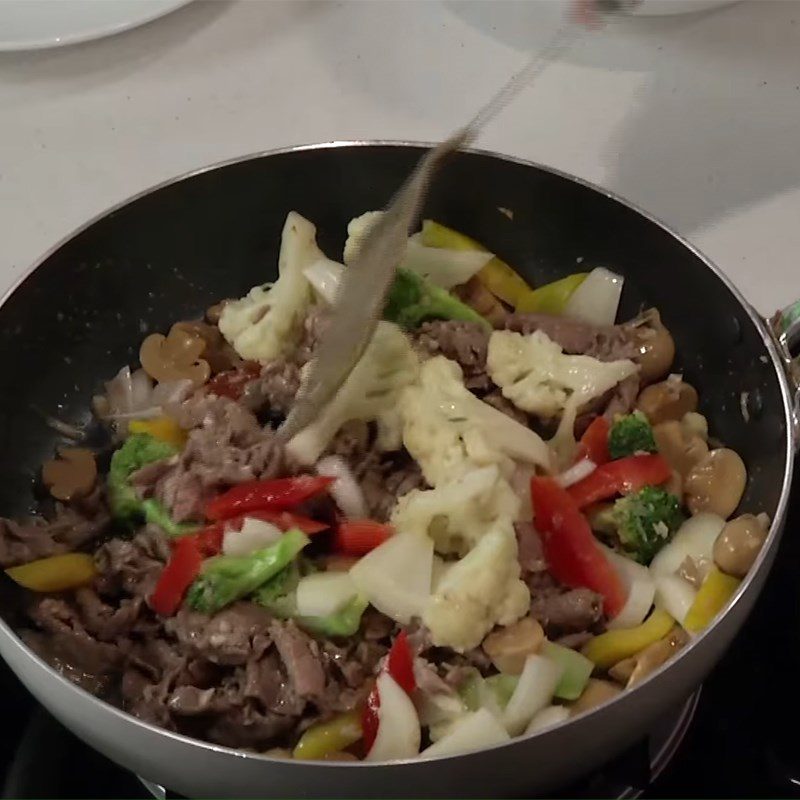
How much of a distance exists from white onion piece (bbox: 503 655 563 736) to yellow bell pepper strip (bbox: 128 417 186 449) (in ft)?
1.54

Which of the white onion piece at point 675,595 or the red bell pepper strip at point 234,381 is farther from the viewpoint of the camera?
the red bell pepper strip at point 234,381

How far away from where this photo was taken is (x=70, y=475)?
1.11m

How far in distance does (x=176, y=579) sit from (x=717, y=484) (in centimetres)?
57

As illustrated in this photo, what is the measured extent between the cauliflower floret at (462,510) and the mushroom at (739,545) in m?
0.20

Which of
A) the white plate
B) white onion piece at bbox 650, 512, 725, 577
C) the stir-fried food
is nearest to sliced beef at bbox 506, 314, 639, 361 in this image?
the stir-fried food

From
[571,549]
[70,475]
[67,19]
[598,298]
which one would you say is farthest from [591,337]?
[67,19]

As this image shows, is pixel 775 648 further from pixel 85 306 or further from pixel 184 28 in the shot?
pixel 184 28

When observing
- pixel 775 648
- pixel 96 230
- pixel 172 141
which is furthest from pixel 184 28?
pixel 775 648

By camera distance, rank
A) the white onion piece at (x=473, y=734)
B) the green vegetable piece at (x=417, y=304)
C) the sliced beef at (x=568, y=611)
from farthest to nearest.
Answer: the green vegetable piece at (x=417, y=304), the sliced beef at (x=568, y=611), the white onion piece at (x=473, y=734)

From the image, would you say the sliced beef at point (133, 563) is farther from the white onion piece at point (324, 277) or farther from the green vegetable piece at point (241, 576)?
the white onion piece at point (324, 277)

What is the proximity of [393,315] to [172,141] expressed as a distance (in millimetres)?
494

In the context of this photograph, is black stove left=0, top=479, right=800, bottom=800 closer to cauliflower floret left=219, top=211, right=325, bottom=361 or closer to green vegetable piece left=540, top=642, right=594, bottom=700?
green vegetable piece left=540, top=642, right=594, bottom=700

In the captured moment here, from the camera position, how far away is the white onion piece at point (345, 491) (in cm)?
102

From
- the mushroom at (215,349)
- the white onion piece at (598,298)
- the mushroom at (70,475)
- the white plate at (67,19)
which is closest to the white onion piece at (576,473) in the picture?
the white onion piece at (598,298)
